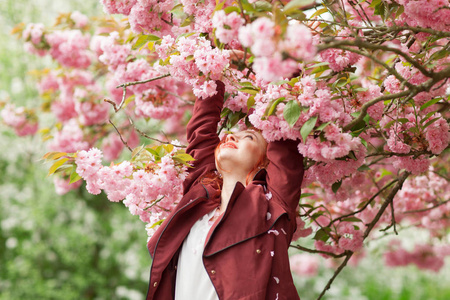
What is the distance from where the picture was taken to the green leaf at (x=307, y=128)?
176 centimetres

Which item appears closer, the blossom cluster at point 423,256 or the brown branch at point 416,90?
the brown branch at point 416,90

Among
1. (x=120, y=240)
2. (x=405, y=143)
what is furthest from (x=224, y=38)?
(x=120, y=240)

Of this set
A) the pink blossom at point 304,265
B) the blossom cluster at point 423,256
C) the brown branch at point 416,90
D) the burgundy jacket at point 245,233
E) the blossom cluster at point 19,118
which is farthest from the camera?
the pink blossom at point 304,265

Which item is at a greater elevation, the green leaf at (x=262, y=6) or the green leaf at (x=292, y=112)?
the green leaf at (x=262, y=6)

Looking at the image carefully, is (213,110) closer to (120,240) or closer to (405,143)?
(405,143)

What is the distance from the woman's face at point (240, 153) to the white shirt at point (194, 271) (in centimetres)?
26

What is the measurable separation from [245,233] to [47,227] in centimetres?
551

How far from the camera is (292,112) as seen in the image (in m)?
1.79

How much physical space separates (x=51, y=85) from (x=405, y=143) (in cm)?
432

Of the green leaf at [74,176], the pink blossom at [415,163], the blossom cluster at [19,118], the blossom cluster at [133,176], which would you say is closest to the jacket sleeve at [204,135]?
the blossom cluster at [133,176]

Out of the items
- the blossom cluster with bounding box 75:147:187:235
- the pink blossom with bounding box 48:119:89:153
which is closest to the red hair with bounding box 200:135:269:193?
the blossom cluster with bounding box 75:147:187:235

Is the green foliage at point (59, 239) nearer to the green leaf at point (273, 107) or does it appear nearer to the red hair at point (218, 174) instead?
the red hair at point (218, 174)

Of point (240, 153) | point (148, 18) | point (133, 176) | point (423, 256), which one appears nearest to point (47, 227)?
point (423, 256)

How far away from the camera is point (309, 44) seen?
1.27 meters
